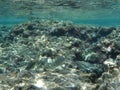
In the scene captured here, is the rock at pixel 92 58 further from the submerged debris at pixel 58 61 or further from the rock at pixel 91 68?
the rock at pixel 91 68

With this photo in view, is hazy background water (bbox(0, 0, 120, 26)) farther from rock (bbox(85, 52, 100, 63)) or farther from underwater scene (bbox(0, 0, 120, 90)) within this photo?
rock (bbox(85, 52, 100, 63))

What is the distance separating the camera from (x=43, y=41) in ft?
46.1

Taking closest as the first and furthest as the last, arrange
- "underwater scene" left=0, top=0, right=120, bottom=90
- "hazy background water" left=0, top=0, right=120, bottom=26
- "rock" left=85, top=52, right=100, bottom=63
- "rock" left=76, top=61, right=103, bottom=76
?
1. "underwater scene" left=0, top=0, right=120, bottom=90
2. "rock" left=76, top=61, right=103, bottom=76
3. "rock" left=85, top=52, right=100, bottom=63
4. "hazy background water" left=0, top=0, right=120, bottom=26

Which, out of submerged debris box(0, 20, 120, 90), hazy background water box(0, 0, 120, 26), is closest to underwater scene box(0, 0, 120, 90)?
submerged debris box(0, 20, 120, 90)

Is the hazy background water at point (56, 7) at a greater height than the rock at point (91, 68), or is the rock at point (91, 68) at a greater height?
the rock at point (91, 68)

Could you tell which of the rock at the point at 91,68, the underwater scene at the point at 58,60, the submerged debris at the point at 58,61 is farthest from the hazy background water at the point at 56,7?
the rock at the point at 91,68

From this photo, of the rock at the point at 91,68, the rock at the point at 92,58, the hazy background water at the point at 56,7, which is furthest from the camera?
the hazy background water at the point at 56,7

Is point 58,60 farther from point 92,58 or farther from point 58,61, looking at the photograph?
point 92,58

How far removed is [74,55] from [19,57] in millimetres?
2806

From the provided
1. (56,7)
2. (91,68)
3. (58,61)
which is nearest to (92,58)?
(91,68)

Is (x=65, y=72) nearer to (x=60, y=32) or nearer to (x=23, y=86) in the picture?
(x=23, y=86)

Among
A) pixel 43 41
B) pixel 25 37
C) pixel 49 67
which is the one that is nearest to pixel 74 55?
pixel 49 67

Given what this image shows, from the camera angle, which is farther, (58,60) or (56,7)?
(56,7)

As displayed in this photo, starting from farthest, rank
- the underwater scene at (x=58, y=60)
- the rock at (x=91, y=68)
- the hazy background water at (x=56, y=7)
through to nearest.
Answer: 1. the hazy background water at (x=56, y=7)
2. the rock at (x=91, y=68)
3. the underwater scene at (x=58, y=60)
